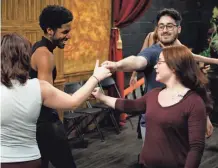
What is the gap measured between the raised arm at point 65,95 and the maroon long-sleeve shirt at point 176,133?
0.35 metres

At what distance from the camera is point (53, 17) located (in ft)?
9.49

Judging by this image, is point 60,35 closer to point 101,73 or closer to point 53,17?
point 53,17

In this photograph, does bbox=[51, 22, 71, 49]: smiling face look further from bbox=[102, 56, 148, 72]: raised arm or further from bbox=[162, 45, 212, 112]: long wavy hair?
bbox=[162, 45, 212, 112]: long wavy hair

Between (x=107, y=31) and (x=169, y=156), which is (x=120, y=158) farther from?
(x=169, y=156)

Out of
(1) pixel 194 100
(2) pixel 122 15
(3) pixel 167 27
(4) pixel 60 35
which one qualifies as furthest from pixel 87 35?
(1) pixel 194 100

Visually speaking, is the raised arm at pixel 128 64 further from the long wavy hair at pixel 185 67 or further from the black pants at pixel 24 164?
the black pants at pixel 24 164

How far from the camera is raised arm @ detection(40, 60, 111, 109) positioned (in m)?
1.96

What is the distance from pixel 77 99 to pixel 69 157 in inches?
33.3

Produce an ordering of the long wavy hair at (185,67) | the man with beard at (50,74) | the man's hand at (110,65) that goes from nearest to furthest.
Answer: the long wavy hair at (185,67), the man's hand at (110,65), the man with beard at (50,74)

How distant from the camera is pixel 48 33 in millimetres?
2906

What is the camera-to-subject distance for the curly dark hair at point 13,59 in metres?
1.88

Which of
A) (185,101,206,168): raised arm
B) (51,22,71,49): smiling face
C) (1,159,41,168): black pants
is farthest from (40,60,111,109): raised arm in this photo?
(51,22,71,49): smiling face

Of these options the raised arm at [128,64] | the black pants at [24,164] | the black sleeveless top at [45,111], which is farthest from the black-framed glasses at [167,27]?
the black pants at [24,164]

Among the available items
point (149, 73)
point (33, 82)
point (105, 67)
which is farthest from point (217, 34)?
point (33, 82)
